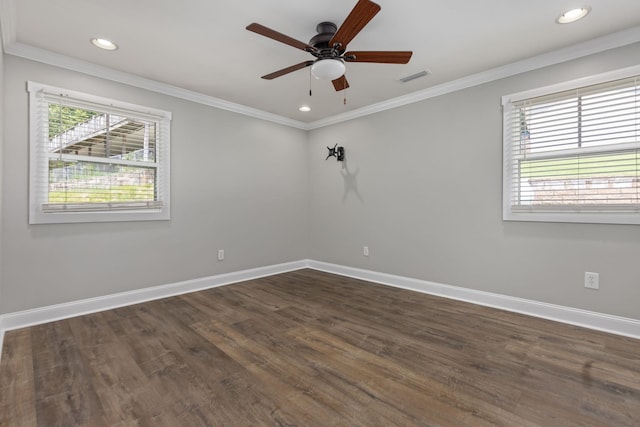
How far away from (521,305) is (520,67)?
7.83ft

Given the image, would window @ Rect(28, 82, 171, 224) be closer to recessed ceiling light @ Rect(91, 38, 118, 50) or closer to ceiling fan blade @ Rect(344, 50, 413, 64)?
recessed ceiling light @ Rect(91, 38, 118, 50)

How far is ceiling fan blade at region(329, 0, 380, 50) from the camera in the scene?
1.79 metres

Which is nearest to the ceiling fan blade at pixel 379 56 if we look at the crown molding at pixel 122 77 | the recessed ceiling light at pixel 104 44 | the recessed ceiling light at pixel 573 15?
the recessed ceiling light at pixel 573 15

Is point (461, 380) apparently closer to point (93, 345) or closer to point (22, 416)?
point (22, 416)

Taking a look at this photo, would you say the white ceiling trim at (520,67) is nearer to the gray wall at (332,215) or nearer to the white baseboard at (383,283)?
the gray wall at (332,215)

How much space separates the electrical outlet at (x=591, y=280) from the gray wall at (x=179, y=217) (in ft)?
12.0

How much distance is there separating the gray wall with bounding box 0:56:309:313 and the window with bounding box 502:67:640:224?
3.11 m

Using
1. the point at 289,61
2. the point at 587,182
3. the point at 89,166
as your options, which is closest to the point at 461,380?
the point at 587,182

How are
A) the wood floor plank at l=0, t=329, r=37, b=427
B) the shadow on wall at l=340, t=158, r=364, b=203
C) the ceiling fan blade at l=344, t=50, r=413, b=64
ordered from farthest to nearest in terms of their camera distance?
the shadow on wall at l=340, t=158, r=364, b=203, the ceiling fan blade at l=344, t=50, r=413, b=64, the wood floor plank at l=0, t=329, r=37, b=427

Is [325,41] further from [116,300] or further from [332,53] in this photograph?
[116,300]

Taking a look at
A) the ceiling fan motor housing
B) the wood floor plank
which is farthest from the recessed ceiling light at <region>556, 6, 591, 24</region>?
the wood floor plank

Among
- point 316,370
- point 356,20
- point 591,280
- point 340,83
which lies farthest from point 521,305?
point 356,20

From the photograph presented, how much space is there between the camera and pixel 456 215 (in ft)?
11.8

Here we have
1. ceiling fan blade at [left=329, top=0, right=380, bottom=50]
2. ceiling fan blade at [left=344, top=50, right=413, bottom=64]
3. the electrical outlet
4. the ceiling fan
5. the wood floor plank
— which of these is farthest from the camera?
the electrical outlet
